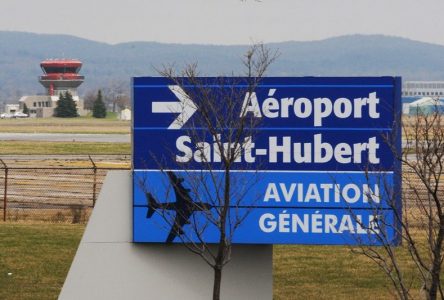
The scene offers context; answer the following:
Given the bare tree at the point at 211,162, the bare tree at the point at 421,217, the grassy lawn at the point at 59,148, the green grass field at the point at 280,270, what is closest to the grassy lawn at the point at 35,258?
the green grass field at the point at 280,270

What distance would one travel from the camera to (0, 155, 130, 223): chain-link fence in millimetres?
41875

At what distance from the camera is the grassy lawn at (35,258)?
82.5ft

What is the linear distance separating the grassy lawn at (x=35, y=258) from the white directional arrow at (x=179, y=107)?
7.99 meters

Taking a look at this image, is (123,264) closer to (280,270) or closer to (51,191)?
(280,270)

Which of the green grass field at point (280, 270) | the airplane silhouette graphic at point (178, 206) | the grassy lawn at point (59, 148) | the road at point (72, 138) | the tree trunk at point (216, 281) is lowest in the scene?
the green grass field at point (280, 270)

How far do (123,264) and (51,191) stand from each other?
36.8m

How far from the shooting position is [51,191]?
54312mm

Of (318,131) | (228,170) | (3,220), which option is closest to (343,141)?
(318,131)

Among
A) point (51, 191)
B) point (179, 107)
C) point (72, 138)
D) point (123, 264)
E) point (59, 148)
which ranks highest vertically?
point (72, 138)

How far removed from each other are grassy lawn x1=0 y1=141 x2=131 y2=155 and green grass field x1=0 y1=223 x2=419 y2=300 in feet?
184

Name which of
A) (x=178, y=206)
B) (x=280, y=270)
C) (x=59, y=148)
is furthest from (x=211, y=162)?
(x=59, y=148)

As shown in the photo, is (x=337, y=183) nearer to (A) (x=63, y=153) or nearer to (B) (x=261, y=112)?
(B) (x=261, y=112)

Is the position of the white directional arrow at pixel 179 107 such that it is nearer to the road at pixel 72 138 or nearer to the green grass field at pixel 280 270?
the green grass field at pixel 280 270

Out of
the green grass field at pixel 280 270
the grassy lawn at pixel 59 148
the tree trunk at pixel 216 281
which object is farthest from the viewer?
the grassy lawn at pixel 59 148
